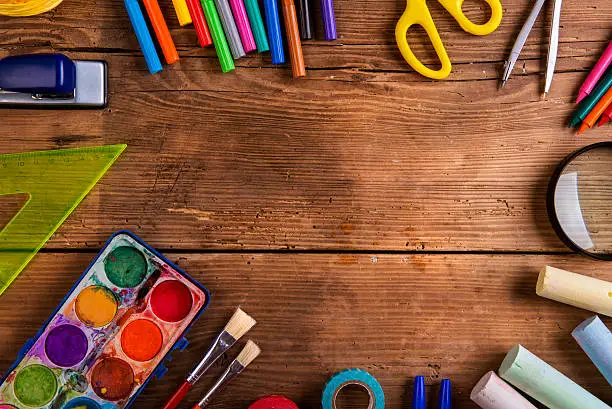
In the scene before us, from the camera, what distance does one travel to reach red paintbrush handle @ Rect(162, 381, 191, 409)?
83cm

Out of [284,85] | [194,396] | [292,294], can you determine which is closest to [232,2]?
[284,85]

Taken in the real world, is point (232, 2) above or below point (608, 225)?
above

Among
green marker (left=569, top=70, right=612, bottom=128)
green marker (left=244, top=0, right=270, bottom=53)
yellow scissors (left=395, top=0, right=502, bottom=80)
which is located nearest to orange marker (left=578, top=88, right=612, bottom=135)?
green marker (left=569, top=70, right=612, bottom=128)

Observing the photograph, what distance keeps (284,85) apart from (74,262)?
0.35 meters

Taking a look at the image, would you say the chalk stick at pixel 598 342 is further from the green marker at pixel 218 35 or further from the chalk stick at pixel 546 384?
the green marker at pixel 218 35

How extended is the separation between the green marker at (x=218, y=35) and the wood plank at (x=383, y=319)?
0.25 metres

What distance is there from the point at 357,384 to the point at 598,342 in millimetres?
306

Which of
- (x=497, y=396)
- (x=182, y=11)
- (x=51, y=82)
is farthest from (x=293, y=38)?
(x=497, y=396)

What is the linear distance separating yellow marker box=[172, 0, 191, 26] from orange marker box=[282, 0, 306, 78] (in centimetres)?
12

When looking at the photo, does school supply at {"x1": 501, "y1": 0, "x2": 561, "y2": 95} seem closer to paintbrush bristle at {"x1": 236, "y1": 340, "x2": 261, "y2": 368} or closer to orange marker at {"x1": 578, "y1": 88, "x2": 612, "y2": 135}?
orange marker at {"x1": 578, "y1": 88, "x2": 612, "y2": 135}

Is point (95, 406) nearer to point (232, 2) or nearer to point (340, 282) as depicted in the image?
point (340, 282)

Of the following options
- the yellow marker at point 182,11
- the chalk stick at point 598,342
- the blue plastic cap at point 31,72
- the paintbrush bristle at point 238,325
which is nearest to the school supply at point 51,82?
the blue plastic cap at point 31,72

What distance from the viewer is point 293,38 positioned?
84 centimetres

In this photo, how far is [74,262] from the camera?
0.85m
